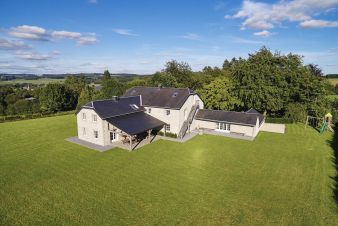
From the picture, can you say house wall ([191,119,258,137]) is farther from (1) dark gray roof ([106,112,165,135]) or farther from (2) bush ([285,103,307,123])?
(2) bush ([285,103,307,123])

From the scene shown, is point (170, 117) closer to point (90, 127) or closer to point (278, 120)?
point (90, 127)

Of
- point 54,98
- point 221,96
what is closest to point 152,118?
point 221,96

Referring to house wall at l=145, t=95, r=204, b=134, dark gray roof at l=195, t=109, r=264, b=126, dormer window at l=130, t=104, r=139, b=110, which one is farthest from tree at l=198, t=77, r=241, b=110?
dormer window at l=130, t=104, r=139, b=110

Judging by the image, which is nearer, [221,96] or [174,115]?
[174,115]

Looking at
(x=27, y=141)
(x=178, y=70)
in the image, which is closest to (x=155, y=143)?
(x=27, y=141)

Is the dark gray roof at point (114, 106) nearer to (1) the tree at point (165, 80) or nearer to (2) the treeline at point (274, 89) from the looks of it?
(2) the treeline at point (274, 89)
